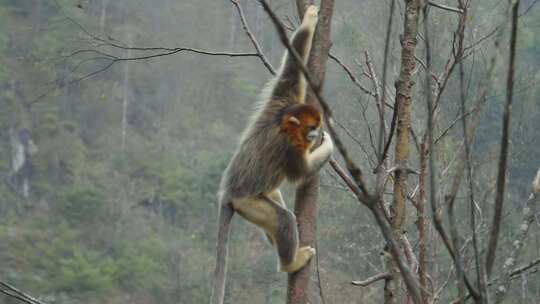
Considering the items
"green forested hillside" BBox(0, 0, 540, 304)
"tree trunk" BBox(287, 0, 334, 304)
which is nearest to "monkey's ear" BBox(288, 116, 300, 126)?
"tree trunk" BBox(287, 0, 334, 304)

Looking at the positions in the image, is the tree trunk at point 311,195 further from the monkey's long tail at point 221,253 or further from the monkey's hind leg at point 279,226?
the monkey's long tail at point 221,253

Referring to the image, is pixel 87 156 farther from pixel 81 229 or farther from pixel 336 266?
pixel 336 266

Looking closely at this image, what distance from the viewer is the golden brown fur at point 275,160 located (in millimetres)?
3703

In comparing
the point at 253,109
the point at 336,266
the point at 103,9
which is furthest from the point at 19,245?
the point at 253,109

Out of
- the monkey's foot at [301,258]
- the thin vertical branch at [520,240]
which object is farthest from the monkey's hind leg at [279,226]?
the thin vertical branch at [520,240]

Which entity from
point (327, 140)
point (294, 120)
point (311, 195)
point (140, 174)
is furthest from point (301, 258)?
point (140, 174)

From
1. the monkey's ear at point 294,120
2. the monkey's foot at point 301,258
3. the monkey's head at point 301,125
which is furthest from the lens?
the monkey's ear at point 294,120

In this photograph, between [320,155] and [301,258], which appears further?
[320,155]

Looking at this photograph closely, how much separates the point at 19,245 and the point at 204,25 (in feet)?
39.4

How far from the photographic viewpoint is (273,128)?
3941mm

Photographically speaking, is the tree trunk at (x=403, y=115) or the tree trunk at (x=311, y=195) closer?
the tree trunk at (x=403, y=115)

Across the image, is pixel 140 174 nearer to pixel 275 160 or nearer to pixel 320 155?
pixel 275 160

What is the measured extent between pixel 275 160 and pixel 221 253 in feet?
2.03

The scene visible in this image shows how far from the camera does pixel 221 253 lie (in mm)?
3805
